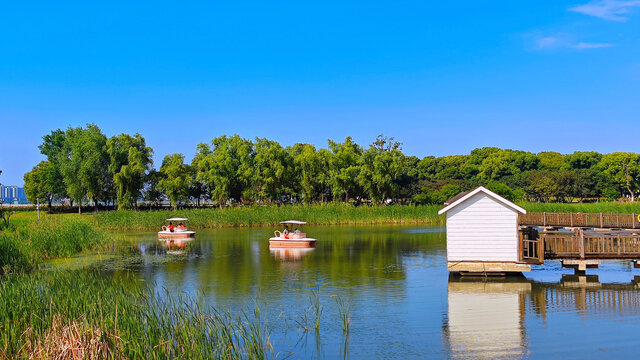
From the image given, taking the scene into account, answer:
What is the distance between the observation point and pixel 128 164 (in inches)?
3086

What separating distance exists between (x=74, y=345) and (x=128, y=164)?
7127cm

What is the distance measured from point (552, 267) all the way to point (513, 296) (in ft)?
31.0

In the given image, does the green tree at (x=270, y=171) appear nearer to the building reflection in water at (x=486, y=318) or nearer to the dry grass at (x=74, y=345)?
Answer: the building reflection in water at (x=486, y=318)

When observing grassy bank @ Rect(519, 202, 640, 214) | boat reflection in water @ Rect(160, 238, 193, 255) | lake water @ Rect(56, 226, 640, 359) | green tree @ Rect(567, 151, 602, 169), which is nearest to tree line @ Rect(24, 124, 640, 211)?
green tree @ Rect(567, 151, 602, 169)

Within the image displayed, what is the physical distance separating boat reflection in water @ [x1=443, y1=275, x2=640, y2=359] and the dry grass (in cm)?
820

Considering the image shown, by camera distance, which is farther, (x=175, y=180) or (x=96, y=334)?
(x=175, y=180)

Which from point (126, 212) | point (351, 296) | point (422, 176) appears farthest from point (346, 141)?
point (351, 296)

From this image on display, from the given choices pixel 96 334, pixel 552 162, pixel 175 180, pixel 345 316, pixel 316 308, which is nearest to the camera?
pixel 96 334

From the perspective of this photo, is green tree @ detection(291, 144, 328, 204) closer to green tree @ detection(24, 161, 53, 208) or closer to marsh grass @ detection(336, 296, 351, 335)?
green tree @ detection(24, 161, 53, 208)

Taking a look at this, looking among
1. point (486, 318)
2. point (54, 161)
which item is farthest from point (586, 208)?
point (54, 161)

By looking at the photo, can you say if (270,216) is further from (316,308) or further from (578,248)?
(316,308)

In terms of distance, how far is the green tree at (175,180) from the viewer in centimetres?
7962

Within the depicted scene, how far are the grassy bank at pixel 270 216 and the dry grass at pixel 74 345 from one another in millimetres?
51777

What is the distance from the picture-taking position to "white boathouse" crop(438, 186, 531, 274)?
24.4m
